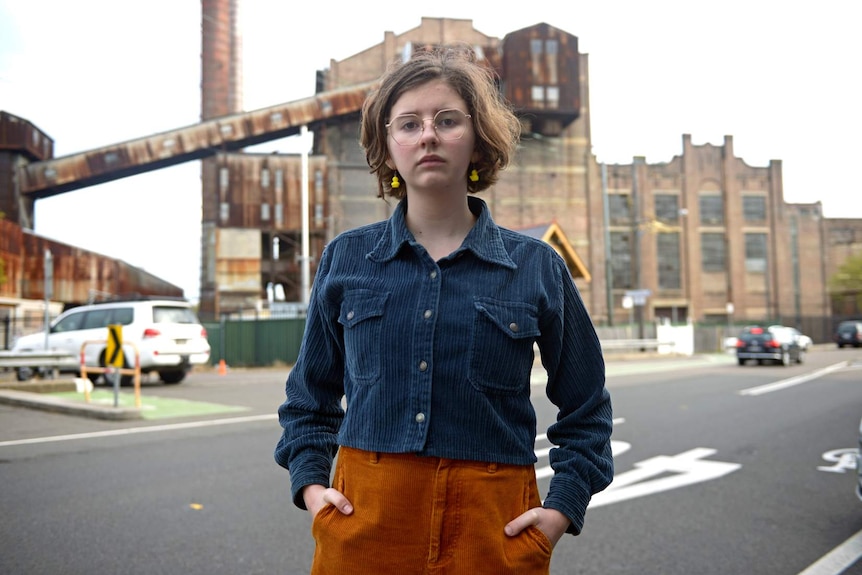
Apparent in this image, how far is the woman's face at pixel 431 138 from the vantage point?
1.85 metres

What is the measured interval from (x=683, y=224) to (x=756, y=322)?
353 inches

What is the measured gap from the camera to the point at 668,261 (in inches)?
2185

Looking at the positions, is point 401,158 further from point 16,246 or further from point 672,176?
point 672,176

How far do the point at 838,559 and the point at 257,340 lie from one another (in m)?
24.5

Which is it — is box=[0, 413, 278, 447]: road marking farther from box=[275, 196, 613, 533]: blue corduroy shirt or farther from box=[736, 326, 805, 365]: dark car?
box=[736, 326, 805, 365]: dark car

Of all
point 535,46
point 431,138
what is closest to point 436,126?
point 431,138

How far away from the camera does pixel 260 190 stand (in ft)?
134

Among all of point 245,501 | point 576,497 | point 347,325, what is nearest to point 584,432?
point 576,497

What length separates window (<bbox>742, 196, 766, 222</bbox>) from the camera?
2254 inches

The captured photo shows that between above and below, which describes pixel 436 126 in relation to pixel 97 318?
above

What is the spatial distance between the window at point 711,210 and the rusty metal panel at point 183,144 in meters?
29.3

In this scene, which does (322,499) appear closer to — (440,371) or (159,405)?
(440,371)

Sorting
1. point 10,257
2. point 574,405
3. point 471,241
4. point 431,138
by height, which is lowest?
point 574,405

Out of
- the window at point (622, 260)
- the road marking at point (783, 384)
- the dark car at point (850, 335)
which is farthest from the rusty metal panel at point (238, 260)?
the dark car at point (850, 335)
